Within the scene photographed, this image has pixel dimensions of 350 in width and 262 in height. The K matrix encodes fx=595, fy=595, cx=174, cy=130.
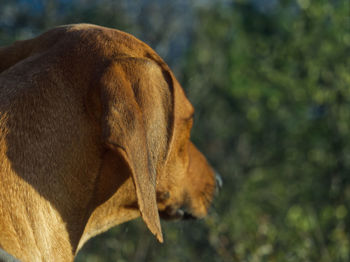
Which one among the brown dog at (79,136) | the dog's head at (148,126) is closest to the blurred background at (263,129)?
the dog's head at (148,126)

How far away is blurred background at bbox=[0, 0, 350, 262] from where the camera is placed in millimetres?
5500

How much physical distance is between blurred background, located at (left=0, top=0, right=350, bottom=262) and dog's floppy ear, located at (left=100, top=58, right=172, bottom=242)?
1487mm

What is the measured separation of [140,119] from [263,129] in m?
11.0

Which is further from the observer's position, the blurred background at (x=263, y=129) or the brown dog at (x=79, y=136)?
the blurred background at (x=263, y=129)

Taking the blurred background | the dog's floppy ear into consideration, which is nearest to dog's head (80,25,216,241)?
the dog's floppy ear

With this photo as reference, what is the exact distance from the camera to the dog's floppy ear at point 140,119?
203cm

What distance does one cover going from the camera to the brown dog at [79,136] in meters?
2.08

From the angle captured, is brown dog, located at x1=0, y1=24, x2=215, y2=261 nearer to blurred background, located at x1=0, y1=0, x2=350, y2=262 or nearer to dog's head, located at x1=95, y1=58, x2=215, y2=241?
dog's head, located at x1=95, y1=58, x2=215, y2=241

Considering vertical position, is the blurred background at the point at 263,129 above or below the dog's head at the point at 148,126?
below

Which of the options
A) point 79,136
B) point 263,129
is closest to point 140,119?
point 79,136

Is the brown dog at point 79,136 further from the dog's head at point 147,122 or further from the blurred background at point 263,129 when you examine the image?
the blurred background at point 263,129

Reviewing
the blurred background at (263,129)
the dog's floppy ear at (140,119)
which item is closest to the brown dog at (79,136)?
the dog's floppy ear at (140,119)

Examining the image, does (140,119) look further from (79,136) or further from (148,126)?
(79,136)

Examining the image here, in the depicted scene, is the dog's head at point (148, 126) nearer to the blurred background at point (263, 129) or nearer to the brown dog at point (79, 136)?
the brown dog at point (79, 136)
